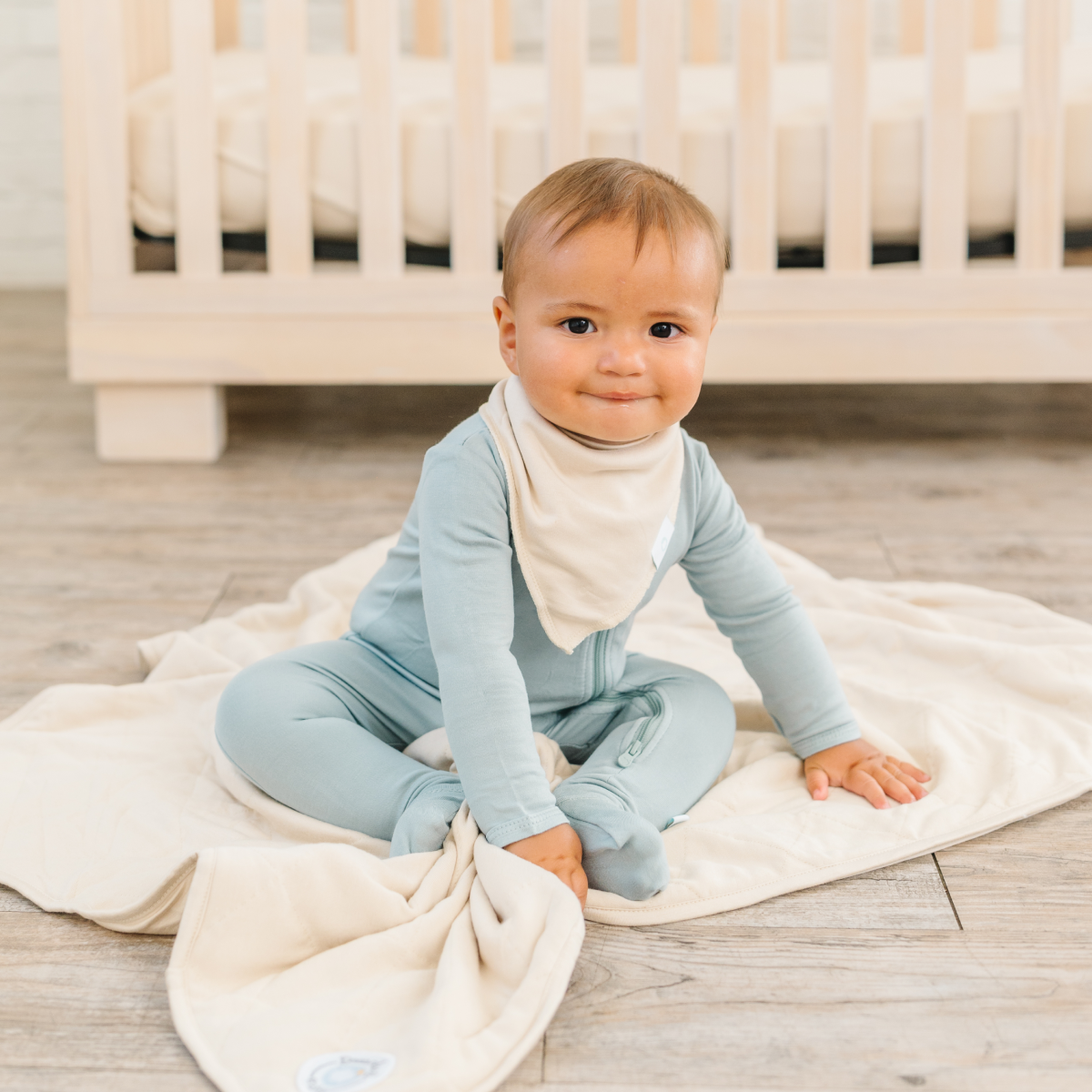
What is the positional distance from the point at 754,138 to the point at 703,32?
0.88 meters

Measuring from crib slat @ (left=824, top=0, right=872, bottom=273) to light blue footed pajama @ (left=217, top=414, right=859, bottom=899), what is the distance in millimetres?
901

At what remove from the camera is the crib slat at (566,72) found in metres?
1.63

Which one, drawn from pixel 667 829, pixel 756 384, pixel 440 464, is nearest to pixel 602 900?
pixel 667 829

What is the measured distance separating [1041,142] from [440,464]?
1174mm

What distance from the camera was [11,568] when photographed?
1.36 meters

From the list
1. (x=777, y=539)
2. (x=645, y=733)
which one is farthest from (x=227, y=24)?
(x=645, y=733)

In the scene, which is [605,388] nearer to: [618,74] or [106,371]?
[106,371]

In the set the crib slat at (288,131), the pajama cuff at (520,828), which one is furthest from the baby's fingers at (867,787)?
the crib slat at (288,131)

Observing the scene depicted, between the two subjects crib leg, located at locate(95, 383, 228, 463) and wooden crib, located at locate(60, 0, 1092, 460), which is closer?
wooden crib, located at locate(60, 0, 1092, 460)

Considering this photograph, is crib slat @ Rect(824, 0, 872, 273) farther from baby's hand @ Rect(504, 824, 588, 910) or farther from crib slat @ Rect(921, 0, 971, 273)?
baby's hand @ Rect(504, 824, 588, 910)

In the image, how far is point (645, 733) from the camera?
0.85 meters

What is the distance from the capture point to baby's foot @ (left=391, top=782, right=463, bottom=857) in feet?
2.46

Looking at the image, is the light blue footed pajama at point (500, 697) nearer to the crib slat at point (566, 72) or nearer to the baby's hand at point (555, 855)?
the baby's hand at point (555, 855)

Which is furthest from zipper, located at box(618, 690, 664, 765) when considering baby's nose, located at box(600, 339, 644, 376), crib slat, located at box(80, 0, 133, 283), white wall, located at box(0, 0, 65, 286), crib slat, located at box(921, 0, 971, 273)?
white wall, located at box(0, 0, 65, 286)
